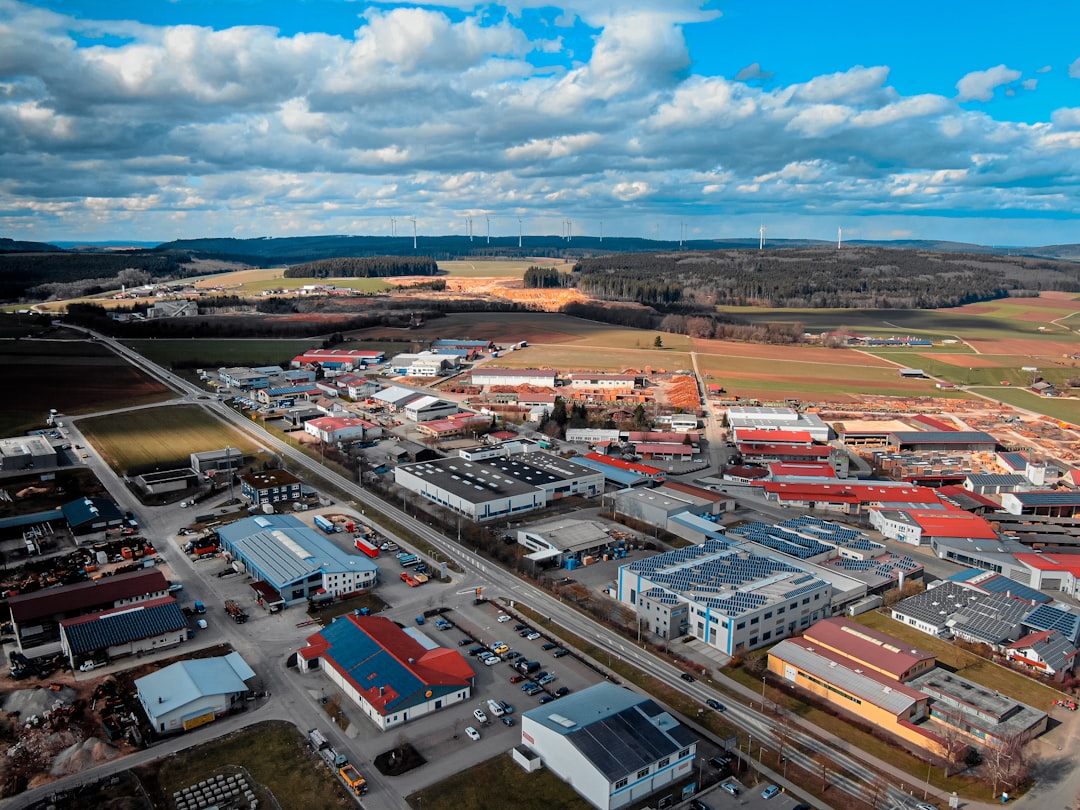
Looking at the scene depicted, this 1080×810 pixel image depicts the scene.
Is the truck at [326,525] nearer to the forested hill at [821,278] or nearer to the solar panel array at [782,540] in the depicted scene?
the solar panel array at [782,540]

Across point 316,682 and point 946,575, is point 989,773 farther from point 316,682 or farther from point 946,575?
point 316,682

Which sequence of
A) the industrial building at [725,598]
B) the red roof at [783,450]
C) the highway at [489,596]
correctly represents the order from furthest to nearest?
the red roof at [783,450] < the industrial building at [725,598] < the highway at [489,596]

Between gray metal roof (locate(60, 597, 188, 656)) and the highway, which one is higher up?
gray metal roof (locate(60, 597, 188, 656))

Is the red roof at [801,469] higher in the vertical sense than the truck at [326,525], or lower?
lower

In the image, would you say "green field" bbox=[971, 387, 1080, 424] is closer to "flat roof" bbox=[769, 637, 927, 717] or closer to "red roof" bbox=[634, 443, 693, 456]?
"red roof" bbox=[634, 443, 693, 456]

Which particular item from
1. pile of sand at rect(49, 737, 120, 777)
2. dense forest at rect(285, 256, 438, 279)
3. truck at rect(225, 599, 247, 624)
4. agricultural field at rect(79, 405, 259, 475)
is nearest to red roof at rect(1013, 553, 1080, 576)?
truck at rect(225, 599, 247, 624)

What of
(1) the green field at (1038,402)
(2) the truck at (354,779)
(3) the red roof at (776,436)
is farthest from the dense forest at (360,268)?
(2) the truck at (354,779)

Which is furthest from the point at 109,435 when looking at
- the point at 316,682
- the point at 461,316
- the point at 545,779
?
the point at 461,316

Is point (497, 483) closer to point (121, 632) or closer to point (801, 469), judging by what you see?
point (801, 469)
